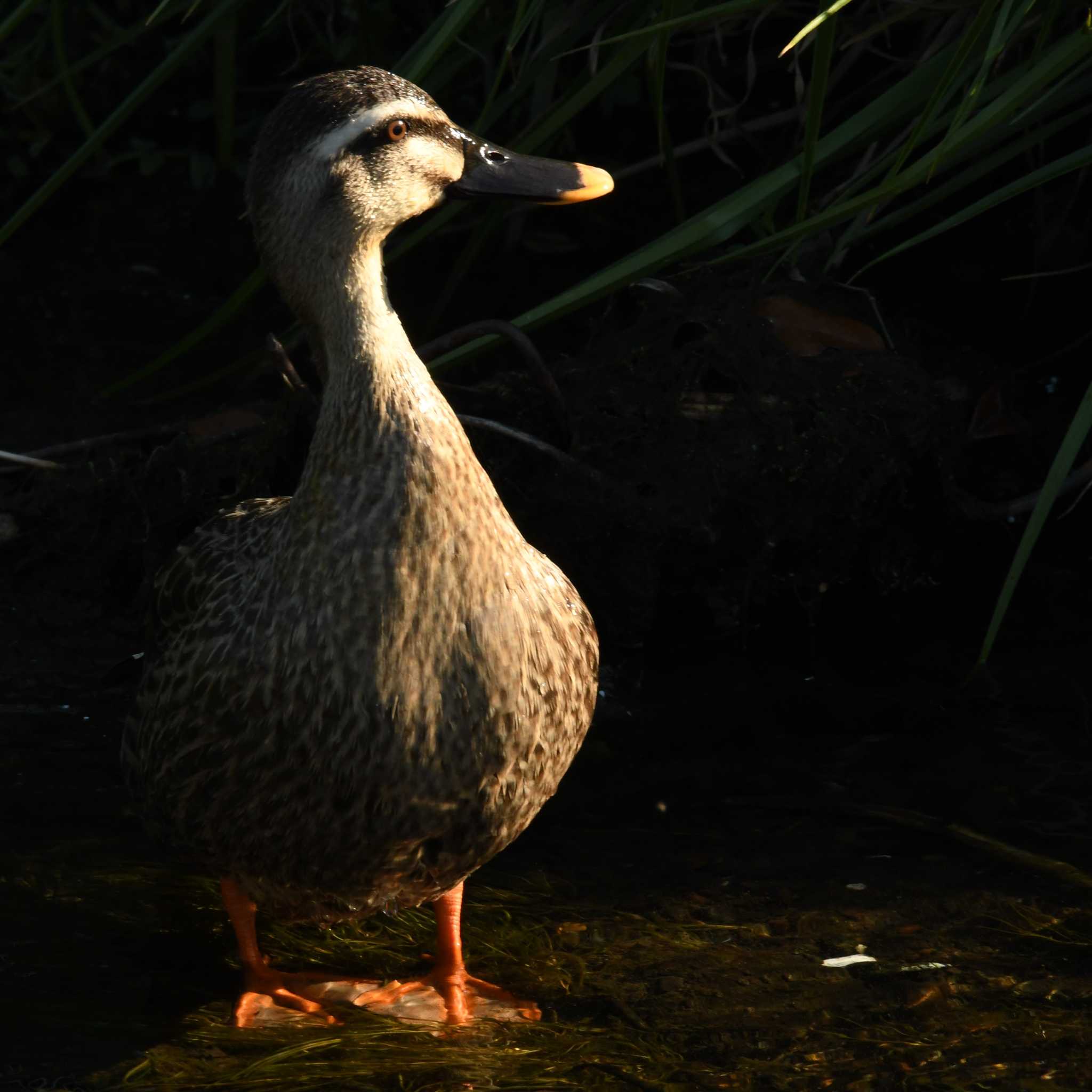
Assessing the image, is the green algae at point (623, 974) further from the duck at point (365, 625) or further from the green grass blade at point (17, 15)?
the green grass blade at point (17, 15)

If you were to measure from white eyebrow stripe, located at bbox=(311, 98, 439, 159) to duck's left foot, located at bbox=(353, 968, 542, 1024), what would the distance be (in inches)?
57.7

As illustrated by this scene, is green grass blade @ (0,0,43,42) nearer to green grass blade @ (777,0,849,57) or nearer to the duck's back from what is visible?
the duck's back

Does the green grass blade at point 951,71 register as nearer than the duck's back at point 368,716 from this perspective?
No

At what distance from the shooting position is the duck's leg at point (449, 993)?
2.94 meters

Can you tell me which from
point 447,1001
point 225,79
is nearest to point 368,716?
point 447,1001

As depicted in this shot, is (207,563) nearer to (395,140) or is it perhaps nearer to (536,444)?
(395,140)

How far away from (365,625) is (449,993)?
0.79 metres

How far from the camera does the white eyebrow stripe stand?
2.63m

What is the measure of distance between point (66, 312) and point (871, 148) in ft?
9.01

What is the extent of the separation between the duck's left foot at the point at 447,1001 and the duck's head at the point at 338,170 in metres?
1.23

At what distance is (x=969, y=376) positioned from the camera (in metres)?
4.42

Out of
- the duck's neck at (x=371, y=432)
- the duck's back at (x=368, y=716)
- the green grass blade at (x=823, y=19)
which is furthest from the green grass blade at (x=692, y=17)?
the duck's back at (x=368, y=716)

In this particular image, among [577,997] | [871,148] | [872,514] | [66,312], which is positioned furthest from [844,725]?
[66,312]

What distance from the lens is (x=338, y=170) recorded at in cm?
264
